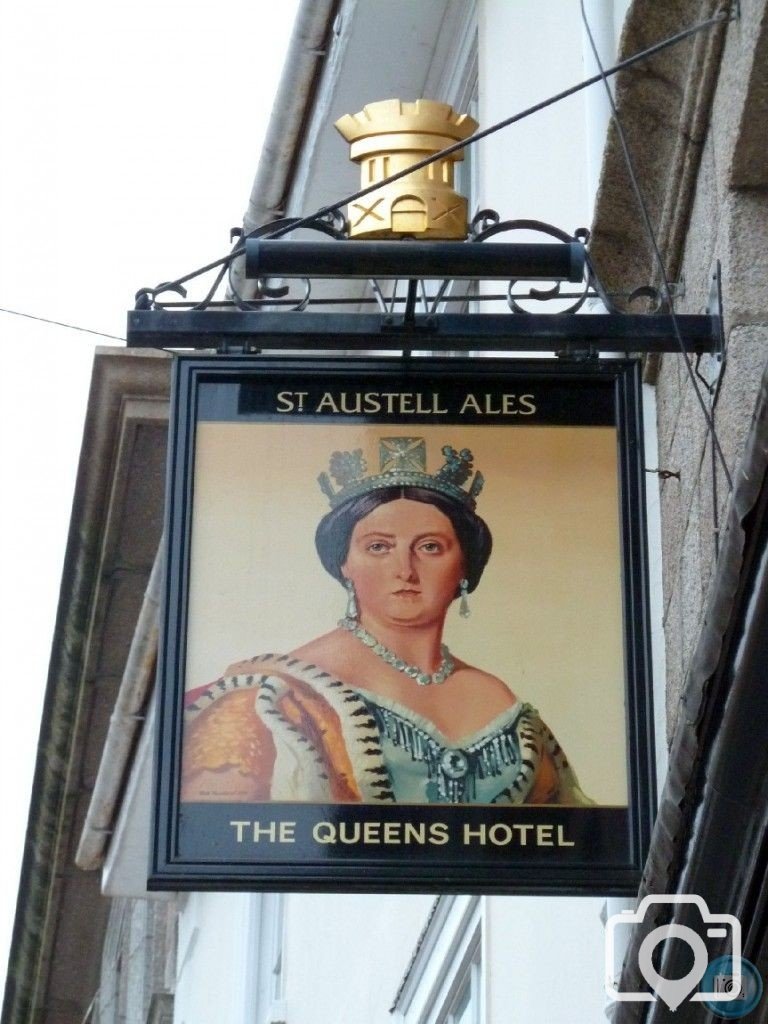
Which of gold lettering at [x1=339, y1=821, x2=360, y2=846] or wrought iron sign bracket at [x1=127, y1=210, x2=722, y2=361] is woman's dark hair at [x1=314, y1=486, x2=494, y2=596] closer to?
wrought iron sign bracket at [x1=127, y1=210, x2=722, y2=361]

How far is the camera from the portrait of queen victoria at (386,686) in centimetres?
391

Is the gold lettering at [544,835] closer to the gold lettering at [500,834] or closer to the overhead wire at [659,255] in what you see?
the gold lettering at [500,834]

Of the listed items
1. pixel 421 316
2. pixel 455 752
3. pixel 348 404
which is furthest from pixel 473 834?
pixel 421 316

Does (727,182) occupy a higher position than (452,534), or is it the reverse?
(727,182)

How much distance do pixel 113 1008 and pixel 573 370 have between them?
54.1 feet

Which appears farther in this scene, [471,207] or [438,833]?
[471,207]

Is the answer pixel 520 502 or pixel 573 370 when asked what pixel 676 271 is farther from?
pixel 520 502

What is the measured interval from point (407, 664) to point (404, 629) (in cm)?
8

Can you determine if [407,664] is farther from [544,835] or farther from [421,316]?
[421,316]

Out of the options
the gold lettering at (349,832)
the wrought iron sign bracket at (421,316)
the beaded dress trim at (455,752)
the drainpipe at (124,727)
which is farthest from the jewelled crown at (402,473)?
the drainpipe at (124,727)

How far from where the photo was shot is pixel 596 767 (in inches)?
156

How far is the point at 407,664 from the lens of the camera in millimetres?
4023

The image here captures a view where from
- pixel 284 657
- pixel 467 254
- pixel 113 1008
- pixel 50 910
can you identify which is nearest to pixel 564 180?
pixel 467 254

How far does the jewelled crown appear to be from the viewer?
4.12 meters
